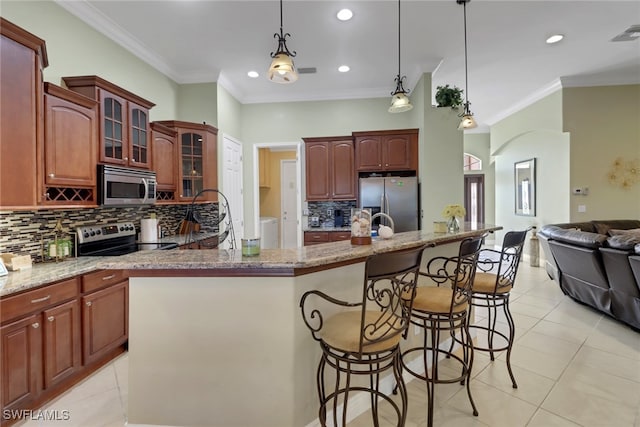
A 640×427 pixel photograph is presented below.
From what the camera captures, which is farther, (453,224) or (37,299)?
(453,224)

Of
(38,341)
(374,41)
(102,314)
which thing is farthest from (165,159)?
(374,41)

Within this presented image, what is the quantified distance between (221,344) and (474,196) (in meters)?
9.10

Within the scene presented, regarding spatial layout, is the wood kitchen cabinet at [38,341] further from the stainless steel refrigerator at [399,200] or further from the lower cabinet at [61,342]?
the stainless steel refrigerator at [399,200]

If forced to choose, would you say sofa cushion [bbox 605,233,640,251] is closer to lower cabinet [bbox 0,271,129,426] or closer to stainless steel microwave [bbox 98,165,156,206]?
lower cabinet [bbox 0,271,129,426]

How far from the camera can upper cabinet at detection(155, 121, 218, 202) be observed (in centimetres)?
416

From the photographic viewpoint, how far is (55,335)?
214 cm

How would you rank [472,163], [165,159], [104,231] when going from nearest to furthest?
[104,231] → [165,159] → [472,163]

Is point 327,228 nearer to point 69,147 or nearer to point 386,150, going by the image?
point 386,150

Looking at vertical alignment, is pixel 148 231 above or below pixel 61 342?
above

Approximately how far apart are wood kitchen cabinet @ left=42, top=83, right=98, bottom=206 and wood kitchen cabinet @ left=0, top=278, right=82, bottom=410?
76 cm

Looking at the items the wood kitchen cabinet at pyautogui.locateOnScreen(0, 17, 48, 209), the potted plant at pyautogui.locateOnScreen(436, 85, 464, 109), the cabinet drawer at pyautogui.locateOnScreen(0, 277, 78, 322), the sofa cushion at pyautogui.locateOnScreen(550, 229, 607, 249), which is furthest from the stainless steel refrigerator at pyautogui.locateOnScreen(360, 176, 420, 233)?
the wood kitchen cabinet at pyautogui.locateOnScreen(0, 17, 48, 209)

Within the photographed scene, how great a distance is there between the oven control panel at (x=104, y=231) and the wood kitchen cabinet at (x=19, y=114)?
Result: 0.68 m

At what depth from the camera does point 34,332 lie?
1.99m

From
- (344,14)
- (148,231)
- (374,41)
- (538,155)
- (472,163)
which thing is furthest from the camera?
(472,163)
